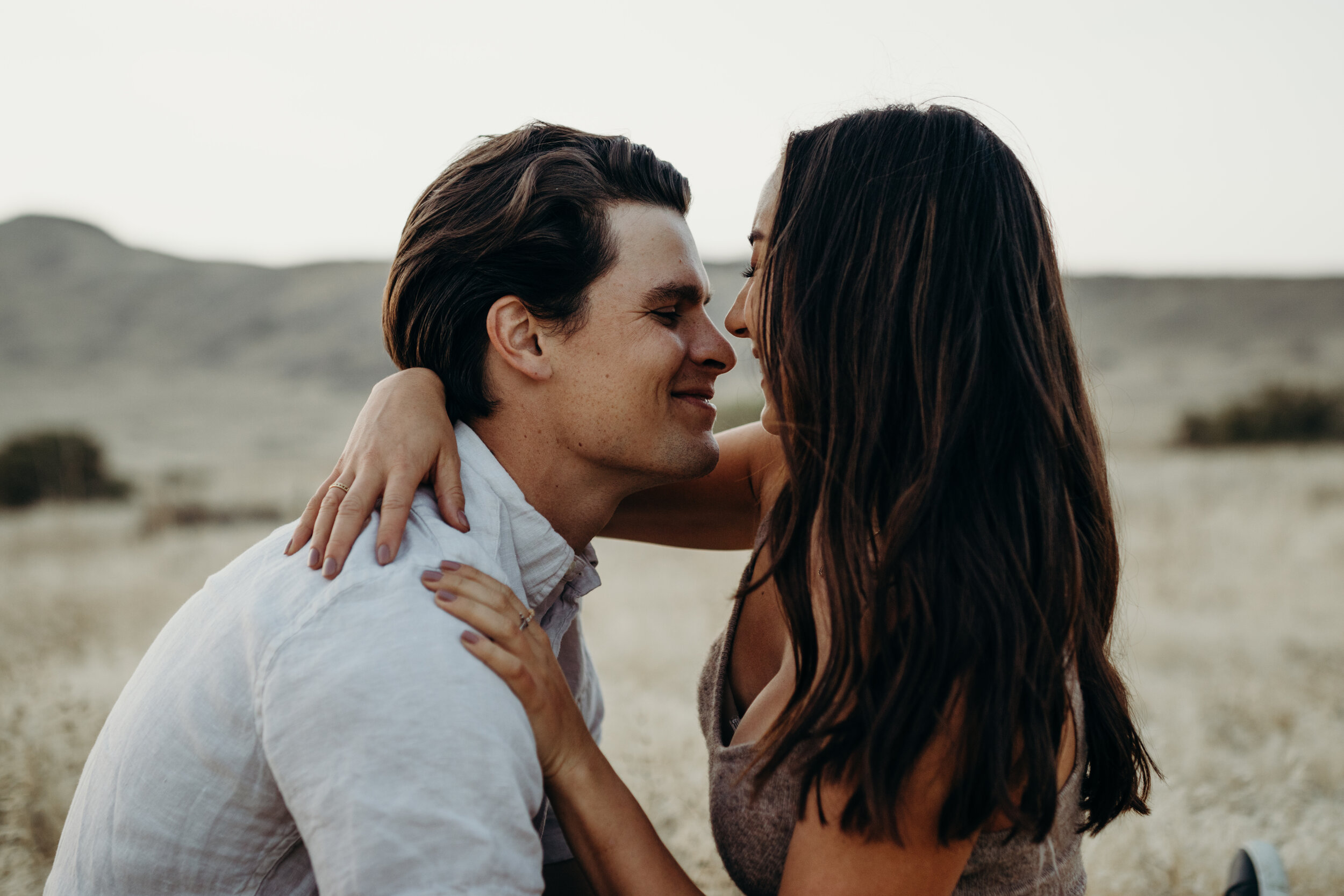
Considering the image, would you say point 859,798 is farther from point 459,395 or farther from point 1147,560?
point 1147,560

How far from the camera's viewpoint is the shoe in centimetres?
287

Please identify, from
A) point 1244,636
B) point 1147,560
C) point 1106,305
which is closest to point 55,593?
point 1244,636

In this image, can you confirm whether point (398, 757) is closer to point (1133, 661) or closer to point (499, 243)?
point (499, 243)

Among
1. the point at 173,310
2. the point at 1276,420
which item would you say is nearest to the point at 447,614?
the point at 1276,420

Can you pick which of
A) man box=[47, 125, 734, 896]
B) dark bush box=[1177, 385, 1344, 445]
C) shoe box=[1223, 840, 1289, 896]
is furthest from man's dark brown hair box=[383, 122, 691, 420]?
dark bush box=[1177, 385, 1344, 445]

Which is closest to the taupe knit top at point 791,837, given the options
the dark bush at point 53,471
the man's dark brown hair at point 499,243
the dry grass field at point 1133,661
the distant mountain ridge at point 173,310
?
the dry grass field at point 1133,661

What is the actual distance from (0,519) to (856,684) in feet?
46.9

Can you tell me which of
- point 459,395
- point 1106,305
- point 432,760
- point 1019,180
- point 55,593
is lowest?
point 1106,305

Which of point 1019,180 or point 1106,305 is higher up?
point 1019,180

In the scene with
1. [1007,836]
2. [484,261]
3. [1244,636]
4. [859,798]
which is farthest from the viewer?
[1244,636]

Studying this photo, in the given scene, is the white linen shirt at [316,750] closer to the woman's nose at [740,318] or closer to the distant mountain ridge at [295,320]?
the woman's nose at [740,318]

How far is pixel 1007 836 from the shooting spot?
1911 mm

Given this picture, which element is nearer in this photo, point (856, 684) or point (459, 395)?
point (856, 684)

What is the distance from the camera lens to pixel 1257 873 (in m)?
2.93
